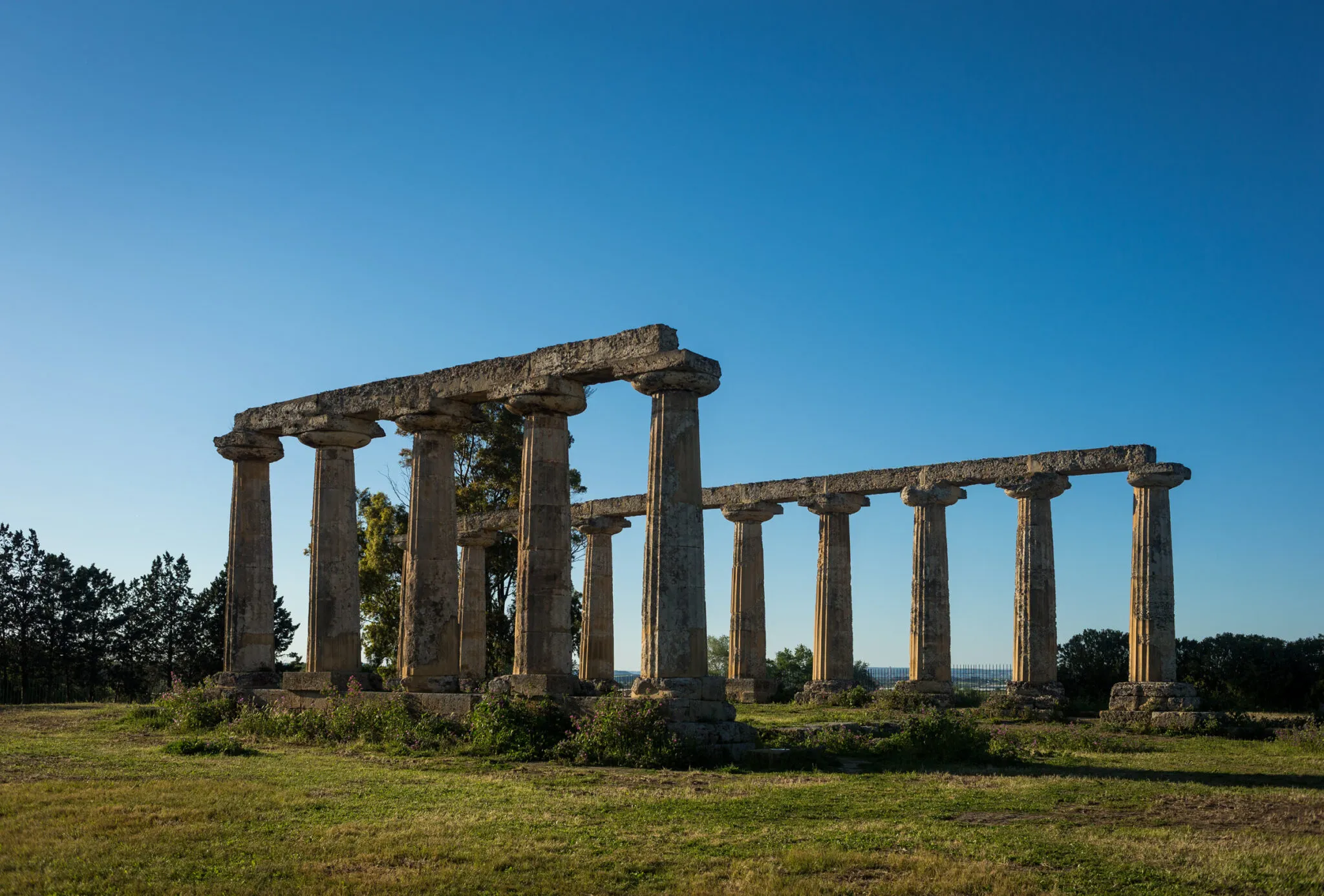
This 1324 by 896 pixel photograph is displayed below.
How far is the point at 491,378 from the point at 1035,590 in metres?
18.9

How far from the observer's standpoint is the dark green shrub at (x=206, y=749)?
68.1 feet

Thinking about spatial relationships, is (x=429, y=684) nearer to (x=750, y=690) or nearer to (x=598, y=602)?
(x=598, y=602)

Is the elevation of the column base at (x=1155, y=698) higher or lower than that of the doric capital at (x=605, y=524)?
lower

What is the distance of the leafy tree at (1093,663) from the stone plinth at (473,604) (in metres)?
23.1

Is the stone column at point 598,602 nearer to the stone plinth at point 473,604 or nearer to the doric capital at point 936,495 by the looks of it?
the stone plinth at point 473,604

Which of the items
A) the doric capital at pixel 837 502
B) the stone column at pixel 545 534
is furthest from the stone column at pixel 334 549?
the doric capital at pixel 837 502

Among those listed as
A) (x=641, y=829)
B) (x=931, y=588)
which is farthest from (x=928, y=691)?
(x=641, y=829)

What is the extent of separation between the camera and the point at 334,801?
48.2ft

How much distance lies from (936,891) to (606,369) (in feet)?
45.0

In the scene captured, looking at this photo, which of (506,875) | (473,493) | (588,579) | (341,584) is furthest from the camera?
(473,493)

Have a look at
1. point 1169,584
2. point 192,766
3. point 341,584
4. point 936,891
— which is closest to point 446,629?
point 341,584

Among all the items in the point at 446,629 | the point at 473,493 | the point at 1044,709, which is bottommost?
the point at 1044,709

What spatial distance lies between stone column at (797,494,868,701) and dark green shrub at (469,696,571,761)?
19.6 meters

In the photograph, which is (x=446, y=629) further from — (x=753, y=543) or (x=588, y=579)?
(x=753, y=543)
